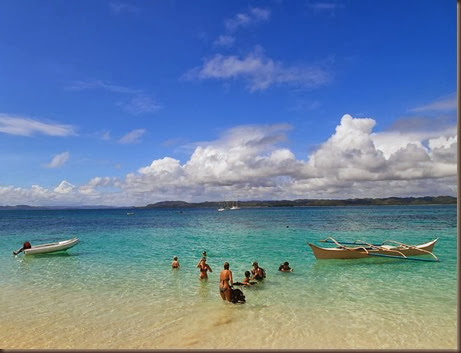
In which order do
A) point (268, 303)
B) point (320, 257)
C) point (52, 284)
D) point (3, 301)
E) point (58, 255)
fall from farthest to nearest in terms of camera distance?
point (58, 255)
point (320, 257)
point (52, 284)
point (3, 301)
point (268, 303)

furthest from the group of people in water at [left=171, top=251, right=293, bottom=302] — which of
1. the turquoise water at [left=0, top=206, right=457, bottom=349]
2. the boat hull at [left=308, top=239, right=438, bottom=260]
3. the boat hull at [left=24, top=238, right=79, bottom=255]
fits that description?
the boat hull at [left=24, top=238, right=79, bottom=255]

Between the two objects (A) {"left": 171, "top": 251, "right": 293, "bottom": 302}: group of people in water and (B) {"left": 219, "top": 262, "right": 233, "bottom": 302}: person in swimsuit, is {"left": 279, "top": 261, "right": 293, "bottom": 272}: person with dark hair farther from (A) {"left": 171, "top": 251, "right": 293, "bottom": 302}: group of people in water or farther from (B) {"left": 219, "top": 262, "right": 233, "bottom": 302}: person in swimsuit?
(B) {"left": 219, "top": 262, "right": 233, "bottom": 302}: person in swimsuit

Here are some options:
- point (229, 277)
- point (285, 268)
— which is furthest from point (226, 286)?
point (285, 268)

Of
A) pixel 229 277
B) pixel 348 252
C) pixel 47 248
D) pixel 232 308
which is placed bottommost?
pixel 47 248

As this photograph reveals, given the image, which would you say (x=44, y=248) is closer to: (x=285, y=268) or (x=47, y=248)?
(x=47, y=248)

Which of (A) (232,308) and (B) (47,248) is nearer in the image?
(A) (232,308)

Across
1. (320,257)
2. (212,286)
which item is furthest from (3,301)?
(320,257)

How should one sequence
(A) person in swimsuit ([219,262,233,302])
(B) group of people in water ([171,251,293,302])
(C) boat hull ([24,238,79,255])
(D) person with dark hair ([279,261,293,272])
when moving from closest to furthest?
(A) person in swimsuit ([219,262,233,302])
(B) group of people in water ([171,251,293,302])
(D) person with dark hair ([279,261,293,272])
(C) boat hull ([24,238,79,255])

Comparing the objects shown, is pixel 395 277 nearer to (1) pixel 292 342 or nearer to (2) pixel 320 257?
(2) pixel 320 257

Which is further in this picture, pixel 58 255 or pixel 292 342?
pixel 58 255

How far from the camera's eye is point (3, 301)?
49.6ft

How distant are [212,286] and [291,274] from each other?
5.13 m

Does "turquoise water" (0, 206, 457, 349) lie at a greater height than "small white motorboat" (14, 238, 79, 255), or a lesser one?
greater

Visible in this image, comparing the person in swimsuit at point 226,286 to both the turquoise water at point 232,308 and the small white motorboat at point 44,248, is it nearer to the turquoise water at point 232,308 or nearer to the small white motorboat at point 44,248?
the turquoise water at point 232,308
